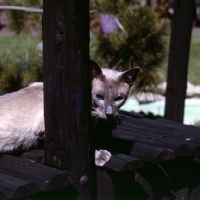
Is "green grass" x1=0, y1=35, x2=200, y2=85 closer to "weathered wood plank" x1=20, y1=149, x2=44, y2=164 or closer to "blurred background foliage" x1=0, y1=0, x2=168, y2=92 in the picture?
"blurred background foliage" x1=0, y1=0, x2=168, y2=92

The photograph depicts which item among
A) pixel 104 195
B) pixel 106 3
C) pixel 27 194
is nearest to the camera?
pixel 27 194

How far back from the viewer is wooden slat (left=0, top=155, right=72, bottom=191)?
2.31 m

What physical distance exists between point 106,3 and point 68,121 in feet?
9.51

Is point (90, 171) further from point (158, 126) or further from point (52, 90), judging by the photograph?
point (158, 126)

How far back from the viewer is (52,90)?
2.38 m

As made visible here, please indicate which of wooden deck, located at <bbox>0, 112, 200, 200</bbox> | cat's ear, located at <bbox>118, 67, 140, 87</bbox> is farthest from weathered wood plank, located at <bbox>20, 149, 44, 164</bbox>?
cat's ear, located at <bbox>118, 67, 140, 87</bbox>

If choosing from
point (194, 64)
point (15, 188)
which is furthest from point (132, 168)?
point (194, 64)

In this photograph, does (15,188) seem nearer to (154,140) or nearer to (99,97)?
(99,97)

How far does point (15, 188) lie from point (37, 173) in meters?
0.24

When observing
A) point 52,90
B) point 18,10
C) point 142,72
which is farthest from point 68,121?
point 18,10

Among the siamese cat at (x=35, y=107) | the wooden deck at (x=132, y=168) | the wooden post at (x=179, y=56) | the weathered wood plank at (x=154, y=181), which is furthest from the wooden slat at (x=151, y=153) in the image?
the wooden post at (x=179, y=56)

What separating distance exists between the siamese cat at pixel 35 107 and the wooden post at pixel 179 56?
5.41ft

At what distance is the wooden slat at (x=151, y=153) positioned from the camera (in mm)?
2660

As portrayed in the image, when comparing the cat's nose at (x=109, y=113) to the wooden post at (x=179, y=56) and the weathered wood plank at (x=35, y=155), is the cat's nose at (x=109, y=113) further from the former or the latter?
the wooden post at (x=179, y=56)
